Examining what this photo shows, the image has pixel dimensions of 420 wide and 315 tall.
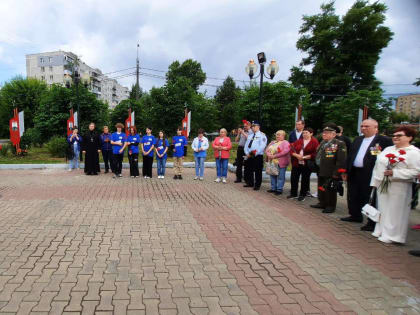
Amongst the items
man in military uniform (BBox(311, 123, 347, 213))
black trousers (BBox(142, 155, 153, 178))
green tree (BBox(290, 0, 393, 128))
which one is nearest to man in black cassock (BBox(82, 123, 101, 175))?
black trousers (BBox(142, 155, 153, 178))

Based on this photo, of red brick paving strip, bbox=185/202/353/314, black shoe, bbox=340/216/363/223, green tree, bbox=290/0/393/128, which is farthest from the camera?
green tree, bbox=290/0/393/128

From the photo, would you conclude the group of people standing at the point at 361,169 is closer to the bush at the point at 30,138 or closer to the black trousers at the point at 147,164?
the black trousers at the point at 147,164

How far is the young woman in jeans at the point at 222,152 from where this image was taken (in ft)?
31.4

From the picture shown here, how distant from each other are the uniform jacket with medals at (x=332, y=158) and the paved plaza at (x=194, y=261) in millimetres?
926

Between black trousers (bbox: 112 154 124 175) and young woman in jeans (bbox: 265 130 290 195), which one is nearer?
young woman in jeans (bbox: 265 130 290 195)

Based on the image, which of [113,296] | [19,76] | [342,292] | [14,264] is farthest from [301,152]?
[19,76]

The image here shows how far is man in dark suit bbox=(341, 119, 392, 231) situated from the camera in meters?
5.21

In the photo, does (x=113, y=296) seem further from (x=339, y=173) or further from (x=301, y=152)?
(x=301, y=152)

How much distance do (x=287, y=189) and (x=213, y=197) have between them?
8.79 feet

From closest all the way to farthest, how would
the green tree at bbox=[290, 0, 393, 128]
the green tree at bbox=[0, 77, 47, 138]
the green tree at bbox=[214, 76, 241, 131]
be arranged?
1. the green tree at bbox=[290, 0, 393, 128]
2. the green tree at bbox=[0, 77, 47, 138]
3. the green tree at bbox=[214, 76, 241, 131]

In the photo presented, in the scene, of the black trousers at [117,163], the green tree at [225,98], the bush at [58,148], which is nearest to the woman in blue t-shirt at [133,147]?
the black trousers at [117,163]

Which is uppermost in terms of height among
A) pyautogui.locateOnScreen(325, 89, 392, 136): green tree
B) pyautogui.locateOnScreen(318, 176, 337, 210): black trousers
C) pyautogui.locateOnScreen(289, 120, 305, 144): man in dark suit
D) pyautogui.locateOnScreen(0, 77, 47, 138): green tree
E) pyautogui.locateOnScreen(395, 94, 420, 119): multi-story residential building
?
pyautogui.locateOnScreen(0, 77, 47, 138): green tree

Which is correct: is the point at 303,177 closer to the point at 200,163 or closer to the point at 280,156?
the point at 280,156

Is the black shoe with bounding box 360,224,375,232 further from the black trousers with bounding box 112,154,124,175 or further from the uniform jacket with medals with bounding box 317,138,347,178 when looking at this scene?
the black trousers with bounding box 112,154,124,175
